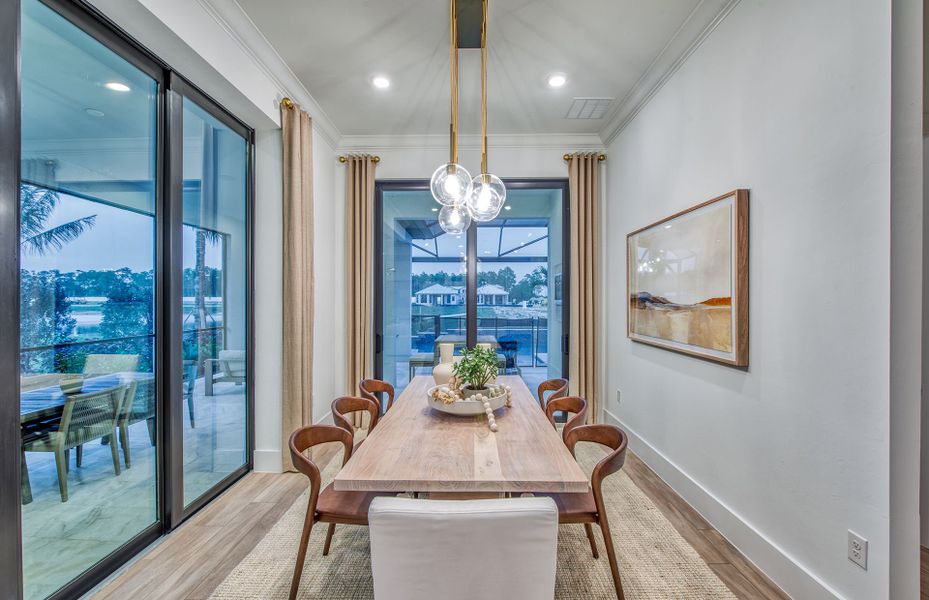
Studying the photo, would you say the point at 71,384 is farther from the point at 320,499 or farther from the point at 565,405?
the point at 565,405

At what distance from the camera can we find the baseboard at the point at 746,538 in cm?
154

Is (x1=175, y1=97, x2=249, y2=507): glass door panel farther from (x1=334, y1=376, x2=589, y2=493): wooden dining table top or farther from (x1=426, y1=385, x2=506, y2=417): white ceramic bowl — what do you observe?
(x1=426, y1=385, x2=506, y2=417): white ceramic bowl

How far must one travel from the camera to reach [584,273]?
3.74 meters

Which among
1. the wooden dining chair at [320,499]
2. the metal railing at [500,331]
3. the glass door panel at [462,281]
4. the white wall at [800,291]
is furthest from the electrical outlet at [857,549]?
the metal railing at [500,331]

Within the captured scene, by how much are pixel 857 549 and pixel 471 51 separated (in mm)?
3104

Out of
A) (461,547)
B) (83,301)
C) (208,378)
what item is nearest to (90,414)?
(83,301)

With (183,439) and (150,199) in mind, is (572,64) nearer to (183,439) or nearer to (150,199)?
(150,199)

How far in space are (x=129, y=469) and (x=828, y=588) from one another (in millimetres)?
3143

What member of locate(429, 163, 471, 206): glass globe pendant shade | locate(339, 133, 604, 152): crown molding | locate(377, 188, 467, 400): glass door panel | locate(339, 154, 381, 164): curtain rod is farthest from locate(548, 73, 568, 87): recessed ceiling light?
locate(339, 154, 381, 164): curtain rod

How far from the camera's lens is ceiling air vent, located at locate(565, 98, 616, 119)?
3125 millimetres

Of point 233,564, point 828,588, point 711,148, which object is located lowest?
point 233,564

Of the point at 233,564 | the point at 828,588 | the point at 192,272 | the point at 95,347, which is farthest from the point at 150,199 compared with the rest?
the point at 828,588

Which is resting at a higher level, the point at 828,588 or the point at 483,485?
the point at 483,485

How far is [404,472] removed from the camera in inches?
52.1
